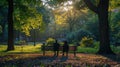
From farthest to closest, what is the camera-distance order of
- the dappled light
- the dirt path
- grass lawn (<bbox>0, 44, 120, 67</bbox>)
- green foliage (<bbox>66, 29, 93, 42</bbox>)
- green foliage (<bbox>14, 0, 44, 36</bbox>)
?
green foliage (<bbox>66, 29, 93, 42</bbox>)
green foliage (<bbox>14, 0, 44, 36</bbox>)
the dappled light
the dirt path
grass lawn (<bbox>0, 44, 120, 67</bbox>)

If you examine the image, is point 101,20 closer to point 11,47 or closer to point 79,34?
point 11,47

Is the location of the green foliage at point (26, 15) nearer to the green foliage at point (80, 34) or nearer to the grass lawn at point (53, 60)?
the grass lawn at point (53, 60)

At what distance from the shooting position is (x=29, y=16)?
129 feet

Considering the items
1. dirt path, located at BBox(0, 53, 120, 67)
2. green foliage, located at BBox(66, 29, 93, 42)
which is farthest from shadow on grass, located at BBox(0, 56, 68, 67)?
green foliage, located at BBox(66, 29, 93, 42)

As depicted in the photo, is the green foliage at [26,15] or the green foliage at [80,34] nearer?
the green foliage at [26,15]

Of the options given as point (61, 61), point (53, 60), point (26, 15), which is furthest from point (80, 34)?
point (61, 61)

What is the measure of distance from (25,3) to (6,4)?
2.38m

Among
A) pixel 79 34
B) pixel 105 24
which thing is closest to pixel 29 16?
pixel 105 24

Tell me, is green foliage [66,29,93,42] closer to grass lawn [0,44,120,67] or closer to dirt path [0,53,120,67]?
grass lawn [0,44,120,67]

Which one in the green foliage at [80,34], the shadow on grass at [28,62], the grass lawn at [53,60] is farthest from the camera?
the green foliage at [80,34]

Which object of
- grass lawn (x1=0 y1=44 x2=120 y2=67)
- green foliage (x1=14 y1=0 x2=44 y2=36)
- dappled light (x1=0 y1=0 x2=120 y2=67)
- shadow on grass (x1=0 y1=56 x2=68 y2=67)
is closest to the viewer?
shadow on grass (x1=0 y1=56 x2=68 y2=67)

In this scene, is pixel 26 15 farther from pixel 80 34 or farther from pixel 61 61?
pixel 80 34

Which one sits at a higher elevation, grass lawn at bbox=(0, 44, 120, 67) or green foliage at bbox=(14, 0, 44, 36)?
green foliage at bbox=(14, 0, 44, 36)

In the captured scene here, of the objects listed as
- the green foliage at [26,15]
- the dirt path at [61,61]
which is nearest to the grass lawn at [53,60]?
the dirt path at [61,61]
